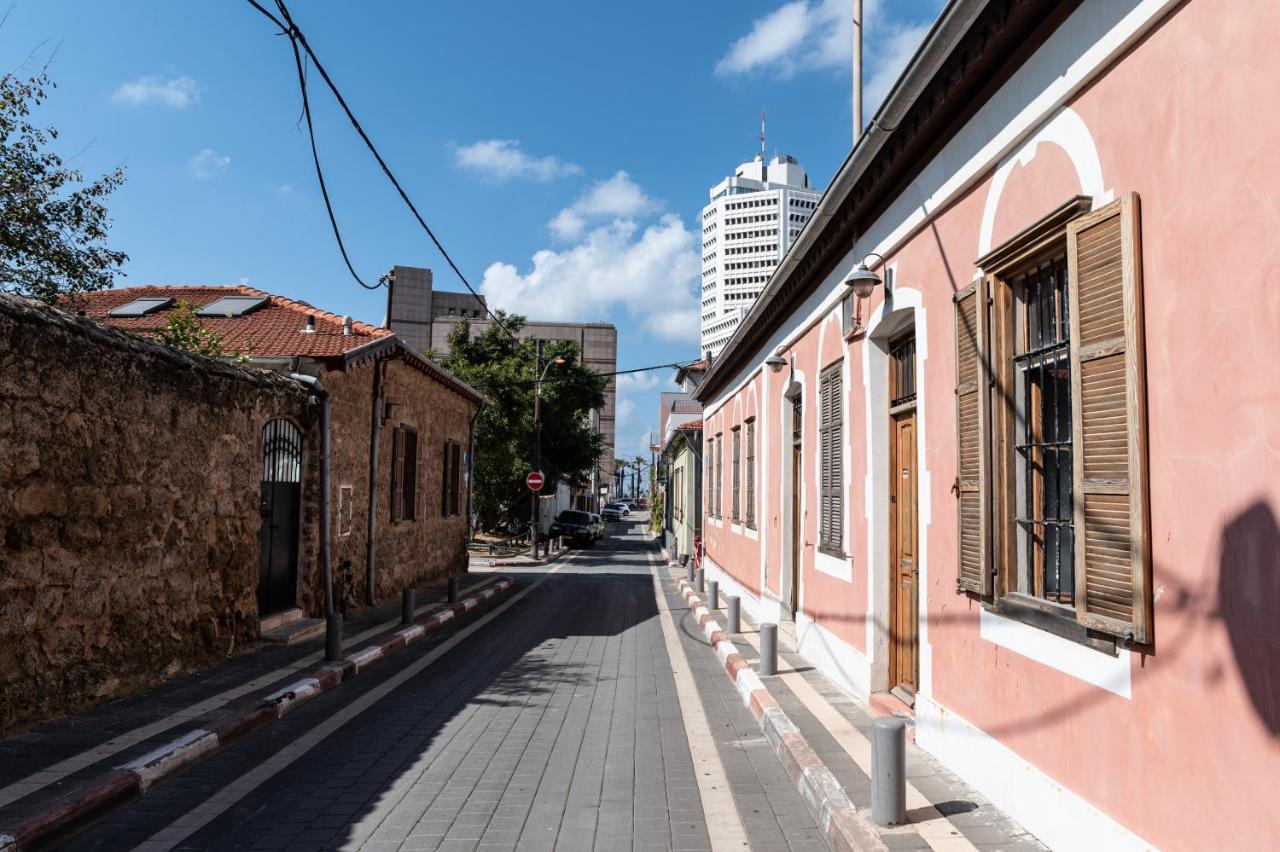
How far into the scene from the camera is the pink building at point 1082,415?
311cm

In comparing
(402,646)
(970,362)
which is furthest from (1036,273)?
(402,646)

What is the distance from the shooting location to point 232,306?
16.0 metres

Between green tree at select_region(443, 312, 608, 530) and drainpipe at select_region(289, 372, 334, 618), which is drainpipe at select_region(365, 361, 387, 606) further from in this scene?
green tree at select_region(443, 312, 608, 530)

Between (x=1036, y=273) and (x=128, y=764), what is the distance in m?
5.96

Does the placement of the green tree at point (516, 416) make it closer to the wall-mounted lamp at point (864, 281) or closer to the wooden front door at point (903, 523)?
the wooden front door at point (903, 523)

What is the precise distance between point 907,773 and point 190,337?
10338 mm

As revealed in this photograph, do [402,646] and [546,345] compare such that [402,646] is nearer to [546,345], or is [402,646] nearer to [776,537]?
[776,537]

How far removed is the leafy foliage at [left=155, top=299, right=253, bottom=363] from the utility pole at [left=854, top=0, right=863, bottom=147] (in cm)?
797

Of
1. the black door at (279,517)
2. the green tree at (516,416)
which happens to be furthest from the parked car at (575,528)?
the black door at (279,517)

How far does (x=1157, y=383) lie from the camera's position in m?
3.57

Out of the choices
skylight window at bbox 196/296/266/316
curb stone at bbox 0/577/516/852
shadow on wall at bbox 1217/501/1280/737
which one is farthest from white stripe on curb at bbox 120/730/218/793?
skylight window at bbox 196/296/266/316

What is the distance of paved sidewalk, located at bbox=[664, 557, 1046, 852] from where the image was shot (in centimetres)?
436

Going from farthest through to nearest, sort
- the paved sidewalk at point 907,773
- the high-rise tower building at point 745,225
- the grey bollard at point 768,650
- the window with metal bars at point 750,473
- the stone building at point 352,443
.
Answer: the high-rise tower building at point 745,225, the window with metal bars at point 750,473, the stone building at point 352,443, the grey bollard at point 768,650, the paved sidewalk at point 907,773

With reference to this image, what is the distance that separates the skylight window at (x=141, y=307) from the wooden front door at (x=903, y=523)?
13405mm
